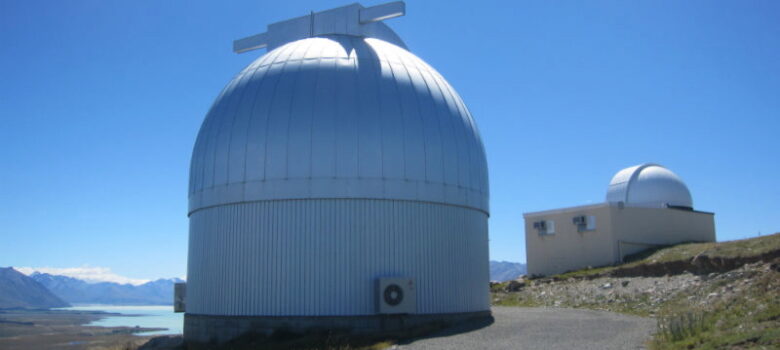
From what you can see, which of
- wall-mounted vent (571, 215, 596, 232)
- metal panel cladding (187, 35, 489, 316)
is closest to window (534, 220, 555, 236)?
wall-mounted vent (571, 215, 596, 232)

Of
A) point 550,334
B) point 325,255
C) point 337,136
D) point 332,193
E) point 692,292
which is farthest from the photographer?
point 692,292

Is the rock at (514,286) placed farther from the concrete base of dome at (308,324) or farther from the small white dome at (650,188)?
the concrete base of dome at (308,324)

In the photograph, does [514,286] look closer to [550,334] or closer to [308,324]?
[550,334]

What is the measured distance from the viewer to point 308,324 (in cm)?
1805

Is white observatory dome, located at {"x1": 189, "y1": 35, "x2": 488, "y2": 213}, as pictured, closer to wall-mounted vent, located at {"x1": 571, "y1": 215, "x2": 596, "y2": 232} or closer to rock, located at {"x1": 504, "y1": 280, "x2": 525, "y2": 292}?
rock, located at {"x1": 504, "y1": 280, "x2": 525, "y2": 292}

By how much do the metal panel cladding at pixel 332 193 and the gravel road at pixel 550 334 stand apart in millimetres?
2188

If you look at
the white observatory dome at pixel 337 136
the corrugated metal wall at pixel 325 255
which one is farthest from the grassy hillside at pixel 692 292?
the white observatory dome at pixel 337 136

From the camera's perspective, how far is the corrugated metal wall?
18.5 meters

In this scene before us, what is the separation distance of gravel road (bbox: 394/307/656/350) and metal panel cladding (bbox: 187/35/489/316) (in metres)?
2.19

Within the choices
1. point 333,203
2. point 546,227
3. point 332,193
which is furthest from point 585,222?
point 332,193

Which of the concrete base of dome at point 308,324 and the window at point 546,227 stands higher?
the window at point 546,227

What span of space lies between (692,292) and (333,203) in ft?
48.9

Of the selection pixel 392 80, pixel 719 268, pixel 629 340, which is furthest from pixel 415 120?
pixel 719 268

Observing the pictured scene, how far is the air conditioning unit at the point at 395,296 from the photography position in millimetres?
18188
